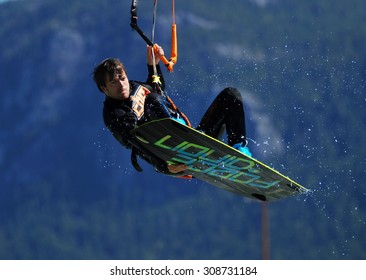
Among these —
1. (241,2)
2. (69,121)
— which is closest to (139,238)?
(69,121)

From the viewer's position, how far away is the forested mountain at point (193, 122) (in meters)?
10.1

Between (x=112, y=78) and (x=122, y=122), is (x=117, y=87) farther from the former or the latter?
(x=122, y=122)

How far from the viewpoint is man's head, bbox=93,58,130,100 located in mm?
5301

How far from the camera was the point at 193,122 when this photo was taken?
34.0ft

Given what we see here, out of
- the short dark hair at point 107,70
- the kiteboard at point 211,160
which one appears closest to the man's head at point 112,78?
the short dark hair at point 107,70

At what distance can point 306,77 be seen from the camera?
10.6 m

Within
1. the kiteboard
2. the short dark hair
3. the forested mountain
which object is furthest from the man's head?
the forested mountain

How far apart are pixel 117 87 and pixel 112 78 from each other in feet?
0.23

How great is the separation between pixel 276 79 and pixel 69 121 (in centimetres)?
254

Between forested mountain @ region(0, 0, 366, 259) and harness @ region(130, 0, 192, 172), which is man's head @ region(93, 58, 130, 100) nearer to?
harness @ region(130, 0, 192, 172)

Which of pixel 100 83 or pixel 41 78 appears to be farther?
pixel 41 78

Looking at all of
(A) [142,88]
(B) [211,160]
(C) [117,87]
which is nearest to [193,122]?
(B) [211,160]

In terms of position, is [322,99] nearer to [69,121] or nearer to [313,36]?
[313,36]

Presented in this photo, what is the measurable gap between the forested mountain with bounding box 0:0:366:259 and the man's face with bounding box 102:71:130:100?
4599 millimetres
